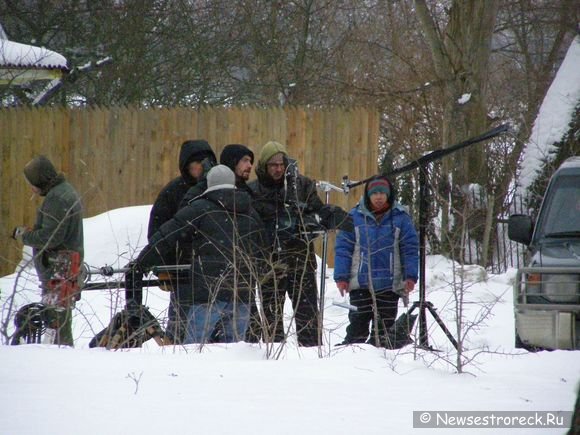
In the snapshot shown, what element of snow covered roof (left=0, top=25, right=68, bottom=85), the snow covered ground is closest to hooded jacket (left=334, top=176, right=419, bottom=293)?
the snow covered ground

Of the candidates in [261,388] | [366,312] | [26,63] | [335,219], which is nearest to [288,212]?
[335,219]

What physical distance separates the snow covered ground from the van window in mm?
1816

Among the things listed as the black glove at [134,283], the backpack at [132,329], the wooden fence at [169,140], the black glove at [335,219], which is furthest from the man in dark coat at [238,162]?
the wooden fence at [169,140]

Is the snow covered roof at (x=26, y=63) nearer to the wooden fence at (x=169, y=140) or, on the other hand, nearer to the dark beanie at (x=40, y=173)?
the wooden fence at (x=169, y=140)

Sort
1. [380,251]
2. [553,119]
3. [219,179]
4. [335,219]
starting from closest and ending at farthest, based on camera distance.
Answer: [219,179] < [335,219] < [380,251] < [553,119]

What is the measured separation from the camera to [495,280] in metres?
10.5

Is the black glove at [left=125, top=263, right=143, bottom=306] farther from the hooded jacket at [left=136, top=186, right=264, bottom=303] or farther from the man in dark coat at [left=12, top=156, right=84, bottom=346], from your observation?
the man in dark coat at [left=12, top=156, right=84, bottom=346]

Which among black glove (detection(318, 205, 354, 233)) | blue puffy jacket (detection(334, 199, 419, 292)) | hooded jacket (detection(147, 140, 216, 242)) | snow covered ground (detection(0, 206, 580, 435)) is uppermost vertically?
hooded jacket (detection(147, 140, 216, 242))

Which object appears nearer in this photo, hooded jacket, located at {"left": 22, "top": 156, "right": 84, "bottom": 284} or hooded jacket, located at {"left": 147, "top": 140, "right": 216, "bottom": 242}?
hooded jacket, located at {"left": 22, "top": 156, "right": 84, "bottom": 284}

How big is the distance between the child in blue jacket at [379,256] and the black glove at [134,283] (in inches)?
58.1

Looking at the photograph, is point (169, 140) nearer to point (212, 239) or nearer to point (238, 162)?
point (238, 162)

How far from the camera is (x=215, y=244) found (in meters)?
5.92

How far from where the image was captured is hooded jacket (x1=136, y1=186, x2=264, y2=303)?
583cm

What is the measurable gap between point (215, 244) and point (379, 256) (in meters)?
1.35
